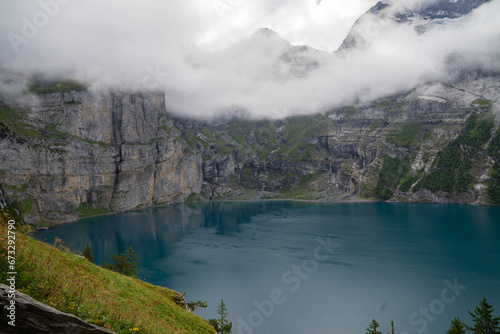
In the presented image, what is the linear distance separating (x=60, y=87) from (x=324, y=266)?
18554cm

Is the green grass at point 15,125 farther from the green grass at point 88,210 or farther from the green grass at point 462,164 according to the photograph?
the green grass at point 462,164

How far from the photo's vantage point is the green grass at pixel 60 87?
17012cm

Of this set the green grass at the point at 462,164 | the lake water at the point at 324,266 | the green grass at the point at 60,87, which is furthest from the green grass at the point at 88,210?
the green grass at the point at 462,164

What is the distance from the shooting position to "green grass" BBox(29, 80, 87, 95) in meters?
170

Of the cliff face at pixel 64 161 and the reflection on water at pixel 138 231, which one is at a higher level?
the cliff face at pixel 64 161

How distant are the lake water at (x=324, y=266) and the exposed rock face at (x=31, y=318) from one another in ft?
141

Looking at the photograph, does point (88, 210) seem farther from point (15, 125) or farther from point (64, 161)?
point (15, 125)

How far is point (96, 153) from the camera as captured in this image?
608 feet

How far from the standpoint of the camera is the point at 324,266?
74.0 metres

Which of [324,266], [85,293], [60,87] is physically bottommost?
[324,266]

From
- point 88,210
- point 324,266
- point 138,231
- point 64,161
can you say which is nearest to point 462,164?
point 324,266

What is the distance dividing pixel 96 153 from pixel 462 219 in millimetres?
200368

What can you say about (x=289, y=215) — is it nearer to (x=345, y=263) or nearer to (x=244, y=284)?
(x=345, y=263)

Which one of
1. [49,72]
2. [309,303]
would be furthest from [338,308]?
[49,72]
